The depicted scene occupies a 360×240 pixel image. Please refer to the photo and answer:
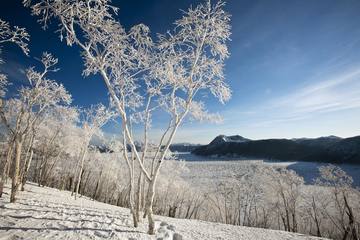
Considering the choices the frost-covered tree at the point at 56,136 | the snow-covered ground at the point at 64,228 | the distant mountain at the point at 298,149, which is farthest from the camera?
the distant mountain at the point at 298,149

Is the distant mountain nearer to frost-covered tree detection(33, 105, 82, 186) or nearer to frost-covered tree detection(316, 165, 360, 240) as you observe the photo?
frost-covered tree detection(316, 165, 360, 240)

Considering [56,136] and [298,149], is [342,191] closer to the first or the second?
[56,136]

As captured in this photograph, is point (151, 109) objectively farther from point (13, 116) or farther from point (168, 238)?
point (13, 116)

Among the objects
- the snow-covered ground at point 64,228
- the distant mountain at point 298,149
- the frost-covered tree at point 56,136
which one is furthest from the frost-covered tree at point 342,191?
the distant mountain at point 298,149

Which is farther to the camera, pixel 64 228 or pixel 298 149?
pixel 298 149

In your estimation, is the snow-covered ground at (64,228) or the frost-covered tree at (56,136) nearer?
the snow-covered ground at (64,228)

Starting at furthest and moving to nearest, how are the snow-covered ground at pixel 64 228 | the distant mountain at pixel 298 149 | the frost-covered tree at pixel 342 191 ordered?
the distant mountain at pixel 298 149 < the frost-covered tree at pixel 342 191 < the snow-covered ground at pixel 64 228

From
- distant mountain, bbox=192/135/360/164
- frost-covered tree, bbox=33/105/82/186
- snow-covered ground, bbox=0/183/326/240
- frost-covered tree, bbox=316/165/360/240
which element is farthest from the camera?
distant mountain, bbox=192/135/360/164

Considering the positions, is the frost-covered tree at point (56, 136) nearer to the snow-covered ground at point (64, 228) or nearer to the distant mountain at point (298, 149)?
the snow-covered ground at point (64, 228)

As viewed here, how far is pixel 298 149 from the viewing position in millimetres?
128250

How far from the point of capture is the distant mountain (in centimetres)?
10375

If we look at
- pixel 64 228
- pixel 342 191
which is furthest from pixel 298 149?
pixel 64 228

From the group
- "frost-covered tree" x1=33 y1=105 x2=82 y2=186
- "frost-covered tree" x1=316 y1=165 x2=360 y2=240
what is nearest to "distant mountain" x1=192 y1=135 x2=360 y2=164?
"frost-covered tree" x1=316 y1=165 x2=360 y2=240

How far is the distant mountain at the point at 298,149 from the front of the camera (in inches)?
4085
